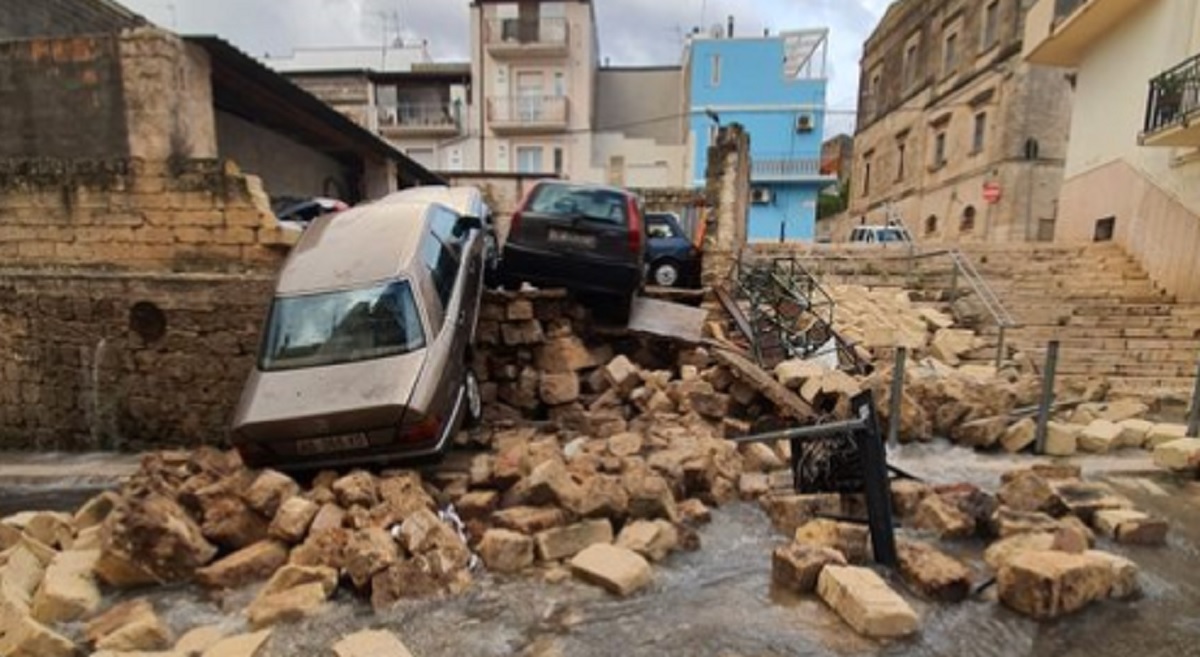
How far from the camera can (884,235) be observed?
846 inches

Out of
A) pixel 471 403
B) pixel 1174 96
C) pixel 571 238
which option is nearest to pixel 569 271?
pixel 571 238

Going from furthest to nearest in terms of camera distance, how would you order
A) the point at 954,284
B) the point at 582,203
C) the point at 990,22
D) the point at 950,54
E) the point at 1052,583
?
the point at 950,54 → the point at 990,22 → the point at 954,284 → the point at 582,203 → the point at 1052,583

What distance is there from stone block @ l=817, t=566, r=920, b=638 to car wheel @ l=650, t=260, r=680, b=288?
8261 mm

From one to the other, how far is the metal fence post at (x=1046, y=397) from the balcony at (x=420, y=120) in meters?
26.2

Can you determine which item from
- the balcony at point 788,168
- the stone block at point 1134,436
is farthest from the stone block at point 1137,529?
the balcony at point 788,168

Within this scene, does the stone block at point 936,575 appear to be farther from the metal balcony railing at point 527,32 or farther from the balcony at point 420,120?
the balcony at point 420,120

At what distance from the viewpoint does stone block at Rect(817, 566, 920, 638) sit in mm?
3256

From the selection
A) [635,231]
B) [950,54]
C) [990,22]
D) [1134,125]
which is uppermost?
[990,22]

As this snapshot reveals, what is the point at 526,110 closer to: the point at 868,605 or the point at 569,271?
the point at 569,271

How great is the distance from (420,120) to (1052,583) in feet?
96.4

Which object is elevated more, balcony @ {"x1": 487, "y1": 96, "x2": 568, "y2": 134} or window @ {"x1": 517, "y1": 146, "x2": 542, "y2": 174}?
balcony @ {"x1": 487, "y1": 96, "x2": 568, "y2": 134}

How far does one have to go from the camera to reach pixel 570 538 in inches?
167

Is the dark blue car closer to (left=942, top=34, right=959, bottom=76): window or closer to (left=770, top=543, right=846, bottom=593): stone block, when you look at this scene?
(left=770, top=543, right=846, bottom=593): stone block

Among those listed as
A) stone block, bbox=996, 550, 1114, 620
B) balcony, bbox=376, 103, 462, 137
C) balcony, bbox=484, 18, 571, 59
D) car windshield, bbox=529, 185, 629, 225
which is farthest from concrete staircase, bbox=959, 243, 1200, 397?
balcony, bbox=376, 103, 462, 137
